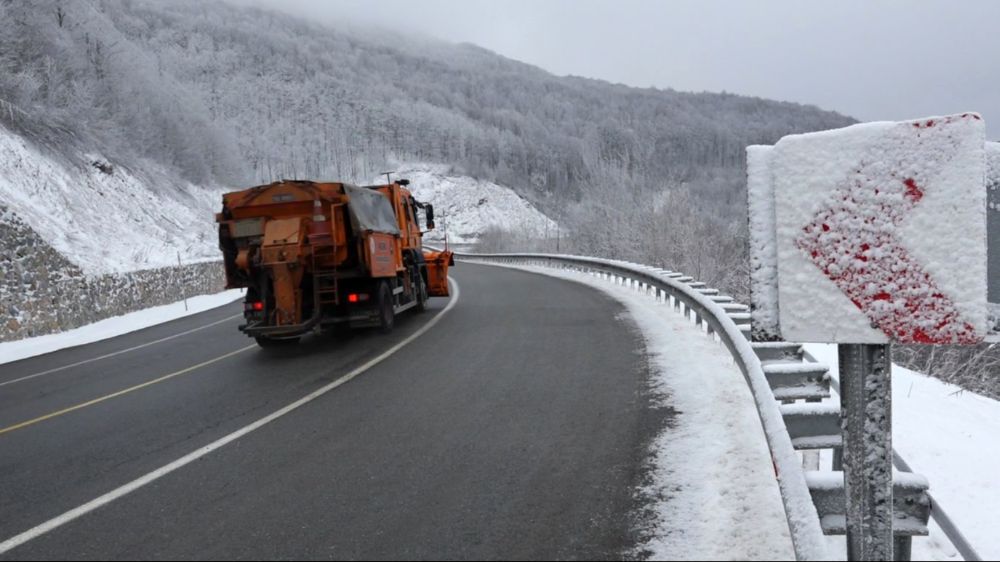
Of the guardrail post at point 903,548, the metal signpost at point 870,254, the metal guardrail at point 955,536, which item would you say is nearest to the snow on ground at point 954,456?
the metal guardrail at point 955,536

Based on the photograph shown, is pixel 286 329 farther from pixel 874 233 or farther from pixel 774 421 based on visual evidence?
pixel 874 233

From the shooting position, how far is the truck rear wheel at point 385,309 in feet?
39.4

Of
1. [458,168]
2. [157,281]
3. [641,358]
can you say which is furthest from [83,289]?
[458,168]

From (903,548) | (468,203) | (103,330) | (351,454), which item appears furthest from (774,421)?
(468,203)

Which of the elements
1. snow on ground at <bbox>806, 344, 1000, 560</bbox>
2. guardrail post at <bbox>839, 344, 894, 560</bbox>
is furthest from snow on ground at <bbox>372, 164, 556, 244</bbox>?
guardrail post at <bbox>839, 344, 894, 560</bbox>

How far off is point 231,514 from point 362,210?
790 cm

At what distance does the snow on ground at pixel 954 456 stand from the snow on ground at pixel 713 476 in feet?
2.67

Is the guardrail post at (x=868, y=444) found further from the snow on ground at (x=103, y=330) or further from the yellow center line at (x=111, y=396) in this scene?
the snow on ground at (x=103, y=330)

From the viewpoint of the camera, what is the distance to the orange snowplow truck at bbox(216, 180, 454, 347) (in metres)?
10.9

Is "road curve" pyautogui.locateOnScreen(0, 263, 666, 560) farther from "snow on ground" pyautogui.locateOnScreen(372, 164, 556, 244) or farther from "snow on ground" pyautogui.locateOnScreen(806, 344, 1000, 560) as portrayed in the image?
"snow on ground" pyautogui.locateOnScreen(372, 164, 556, 244)

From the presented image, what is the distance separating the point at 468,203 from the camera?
137125mm

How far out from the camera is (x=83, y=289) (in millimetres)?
18734

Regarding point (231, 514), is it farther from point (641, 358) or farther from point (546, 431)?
point (641, 358)

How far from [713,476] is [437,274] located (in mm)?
12492
